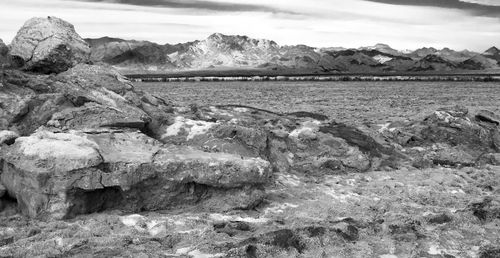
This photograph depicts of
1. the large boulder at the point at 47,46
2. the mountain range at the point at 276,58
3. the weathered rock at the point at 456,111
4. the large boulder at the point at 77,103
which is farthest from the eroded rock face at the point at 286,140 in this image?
the mountain range at the point at 276,58

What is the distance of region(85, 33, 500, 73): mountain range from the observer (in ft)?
535

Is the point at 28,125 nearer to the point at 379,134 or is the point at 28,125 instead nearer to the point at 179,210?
the point at 179,210

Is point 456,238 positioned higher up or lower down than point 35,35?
lower down

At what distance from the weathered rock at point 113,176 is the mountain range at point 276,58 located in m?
147

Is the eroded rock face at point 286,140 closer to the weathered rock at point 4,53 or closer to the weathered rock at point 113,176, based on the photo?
the weathered rock at point 113,176

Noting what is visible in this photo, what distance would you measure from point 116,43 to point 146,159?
17103 centimetres

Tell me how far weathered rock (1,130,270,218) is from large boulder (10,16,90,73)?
4.51 metres

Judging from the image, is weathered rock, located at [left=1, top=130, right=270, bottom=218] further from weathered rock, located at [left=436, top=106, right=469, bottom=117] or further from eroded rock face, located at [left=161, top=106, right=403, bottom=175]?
weathered rock, located at [left=436, top=106, right=469, bottom=117]

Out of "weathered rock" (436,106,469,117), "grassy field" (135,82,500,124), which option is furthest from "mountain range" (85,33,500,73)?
"weathered rock" (436,106,469,117)

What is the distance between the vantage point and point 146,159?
915cm

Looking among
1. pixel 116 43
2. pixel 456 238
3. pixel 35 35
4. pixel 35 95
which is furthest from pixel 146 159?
pixel 116 43

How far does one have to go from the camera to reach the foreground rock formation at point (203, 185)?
24.8ft

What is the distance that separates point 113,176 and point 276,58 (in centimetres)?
17353

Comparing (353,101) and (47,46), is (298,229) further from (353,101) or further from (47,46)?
(353,101)
